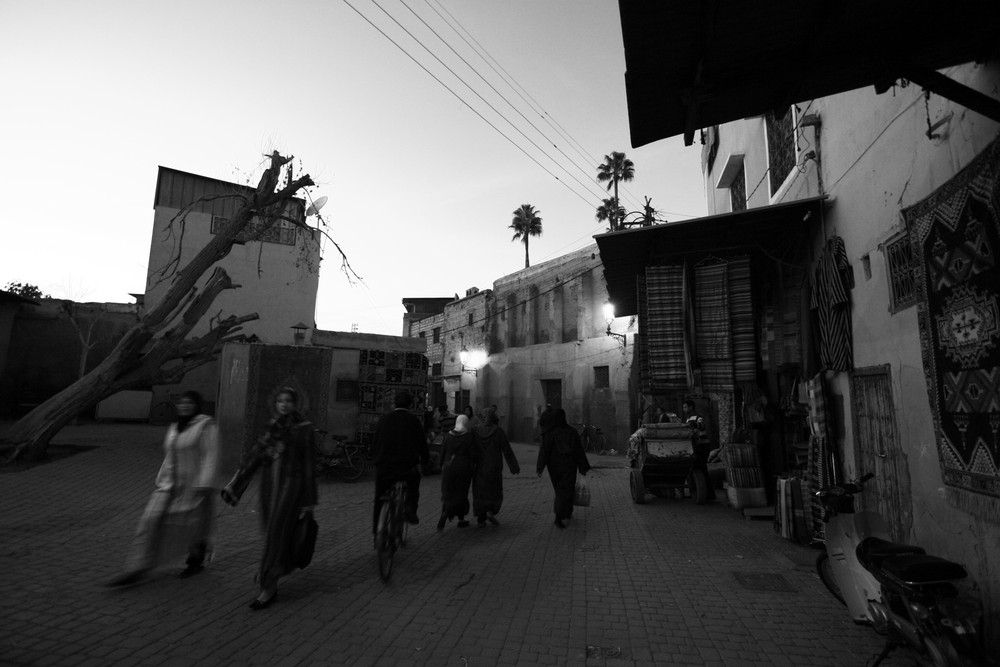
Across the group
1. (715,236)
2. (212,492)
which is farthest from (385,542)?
(715,236)

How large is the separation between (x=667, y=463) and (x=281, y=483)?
6.90 m

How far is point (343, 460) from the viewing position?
37.8 ft

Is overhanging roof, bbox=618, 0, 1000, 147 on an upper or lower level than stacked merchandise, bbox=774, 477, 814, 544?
upper

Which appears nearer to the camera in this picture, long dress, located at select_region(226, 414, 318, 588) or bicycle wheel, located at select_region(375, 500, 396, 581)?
long dress, located at select_region(226, 414, 318, 588)

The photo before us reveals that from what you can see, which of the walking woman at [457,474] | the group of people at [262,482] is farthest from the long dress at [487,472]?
the group of people at [262,482]

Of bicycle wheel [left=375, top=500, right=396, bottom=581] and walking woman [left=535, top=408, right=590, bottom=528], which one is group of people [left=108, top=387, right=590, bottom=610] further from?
walking woman [left=535, top=408, right=590, bottom=528]

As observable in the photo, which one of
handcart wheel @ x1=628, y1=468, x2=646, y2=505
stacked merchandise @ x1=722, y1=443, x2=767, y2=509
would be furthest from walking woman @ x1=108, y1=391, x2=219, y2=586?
stacked merchandise @ x1=722, y1=443, x2=767, y2=509

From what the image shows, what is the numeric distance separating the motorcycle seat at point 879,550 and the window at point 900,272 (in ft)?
7.32

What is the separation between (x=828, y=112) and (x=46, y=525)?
11.2 metres

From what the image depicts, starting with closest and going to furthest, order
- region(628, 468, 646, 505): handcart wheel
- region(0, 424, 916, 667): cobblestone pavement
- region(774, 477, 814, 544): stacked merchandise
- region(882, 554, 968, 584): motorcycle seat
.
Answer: region(882, 554, 968, 584): motorcycle seat → region(0, 424, 916, 667): cobblestone pavement → region(774, 477, 814, 544): stacked merchandise → region(628, 468, 646, 505): handcart wheel

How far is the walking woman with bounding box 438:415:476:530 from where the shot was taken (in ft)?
23.4

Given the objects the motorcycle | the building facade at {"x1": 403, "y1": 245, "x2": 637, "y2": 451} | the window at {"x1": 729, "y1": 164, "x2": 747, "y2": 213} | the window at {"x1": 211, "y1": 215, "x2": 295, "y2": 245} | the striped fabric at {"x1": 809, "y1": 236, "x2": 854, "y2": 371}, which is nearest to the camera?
the motorcycle

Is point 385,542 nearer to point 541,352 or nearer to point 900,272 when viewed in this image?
point 900,272

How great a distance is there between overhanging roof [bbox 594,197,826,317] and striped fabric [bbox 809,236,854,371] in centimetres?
80
